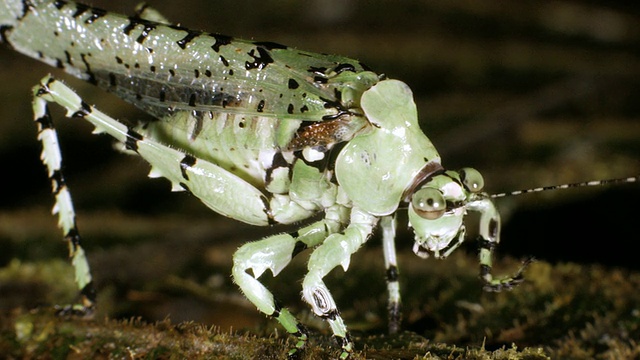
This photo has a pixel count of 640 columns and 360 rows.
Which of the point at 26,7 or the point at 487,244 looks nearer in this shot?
the point at 487,244

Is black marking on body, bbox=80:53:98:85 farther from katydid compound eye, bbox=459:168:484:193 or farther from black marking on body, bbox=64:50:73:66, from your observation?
katydid compound eye, bbox=459:168:484:193

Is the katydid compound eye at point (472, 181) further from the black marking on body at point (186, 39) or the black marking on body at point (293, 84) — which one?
the black marking on body at point (186, 39)

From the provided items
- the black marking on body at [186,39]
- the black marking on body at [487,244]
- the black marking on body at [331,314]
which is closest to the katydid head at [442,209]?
the black marking on body at [487,244]

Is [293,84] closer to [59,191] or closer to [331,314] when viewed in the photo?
[331,314]

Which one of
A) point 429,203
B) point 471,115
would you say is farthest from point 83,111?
point 471,115

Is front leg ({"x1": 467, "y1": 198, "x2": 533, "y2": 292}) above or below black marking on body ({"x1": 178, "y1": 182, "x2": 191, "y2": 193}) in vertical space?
below

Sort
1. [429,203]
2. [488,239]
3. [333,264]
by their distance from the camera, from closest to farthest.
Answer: [429,203] → [333,264] → [488,239]

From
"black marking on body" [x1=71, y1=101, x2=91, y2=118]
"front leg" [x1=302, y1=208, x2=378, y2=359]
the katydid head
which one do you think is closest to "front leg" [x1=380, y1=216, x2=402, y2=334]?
"front leg" [x1=302, y1=208, x2=378, y2=359]

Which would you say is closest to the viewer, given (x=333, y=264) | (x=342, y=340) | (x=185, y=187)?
(x=342, y=340)
